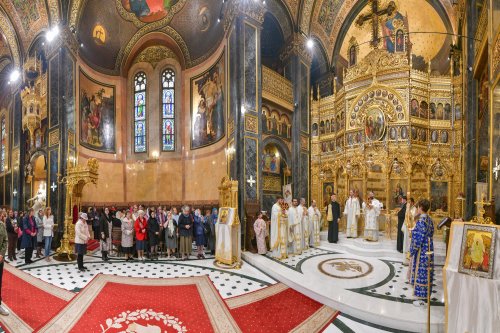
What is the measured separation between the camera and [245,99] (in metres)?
11.2

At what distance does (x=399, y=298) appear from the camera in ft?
18.1

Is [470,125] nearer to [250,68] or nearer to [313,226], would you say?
[313,226]

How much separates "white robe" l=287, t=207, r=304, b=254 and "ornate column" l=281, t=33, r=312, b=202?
428 centimetres

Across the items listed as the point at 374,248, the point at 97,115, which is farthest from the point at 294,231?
the point at 97,115

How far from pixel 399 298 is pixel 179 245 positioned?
20.4ft

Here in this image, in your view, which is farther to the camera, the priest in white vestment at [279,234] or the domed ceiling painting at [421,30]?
the domed ceiling painting at [421,30]

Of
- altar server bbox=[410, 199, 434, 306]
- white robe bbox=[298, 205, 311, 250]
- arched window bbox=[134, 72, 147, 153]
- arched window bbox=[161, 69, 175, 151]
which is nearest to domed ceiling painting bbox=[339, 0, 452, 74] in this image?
arched window bbox=[161, 69, 175, 151]

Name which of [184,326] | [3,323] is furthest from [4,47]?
[184,326]

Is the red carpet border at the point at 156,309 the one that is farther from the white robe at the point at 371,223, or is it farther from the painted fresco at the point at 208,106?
the painted fresco at the point at 208,106

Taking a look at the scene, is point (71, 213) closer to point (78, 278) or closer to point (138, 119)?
point (78, 278)

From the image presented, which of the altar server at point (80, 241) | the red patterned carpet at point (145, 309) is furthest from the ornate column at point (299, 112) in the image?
the altar server at point (80, 241)

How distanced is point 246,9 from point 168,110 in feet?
25.2

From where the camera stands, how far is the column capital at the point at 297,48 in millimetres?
14227

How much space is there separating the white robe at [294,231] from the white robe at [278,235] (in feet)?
1.05
